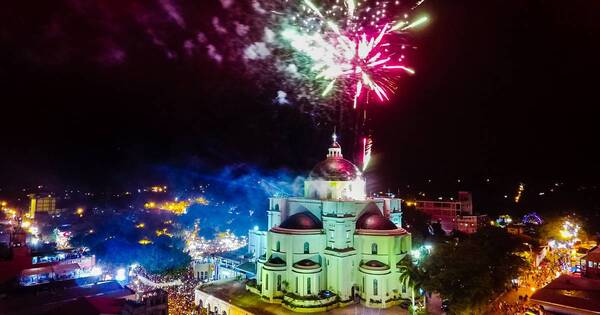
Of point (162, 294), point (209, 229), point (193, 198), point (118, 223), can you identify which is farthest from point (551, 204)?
point (193, 198)

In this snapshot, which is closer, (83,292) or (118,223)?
(83,292)

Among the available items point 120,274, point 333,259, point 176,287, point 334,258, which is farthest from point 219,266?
point 334,258

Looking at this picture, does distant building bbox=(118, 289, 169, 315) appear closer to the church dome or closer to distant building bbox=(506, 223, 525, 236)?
the church dome

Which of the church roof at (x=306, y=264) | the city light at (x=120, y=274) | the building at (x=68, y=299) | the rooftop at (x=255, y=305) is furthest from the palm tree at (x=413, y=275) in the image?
the city light at (x=120, y=274)

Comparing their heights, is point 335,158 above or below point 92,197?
above

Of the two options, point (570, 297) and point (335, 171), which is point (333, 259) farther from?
point (570, 297)

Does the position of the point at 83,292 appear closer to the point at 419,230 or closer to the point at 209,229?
the point at 209,229

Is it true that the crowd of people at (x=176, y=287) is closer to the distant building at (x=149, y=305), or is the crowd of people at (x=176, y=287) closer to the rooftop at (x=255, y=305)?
the rooftop at (x=255, y=305)
